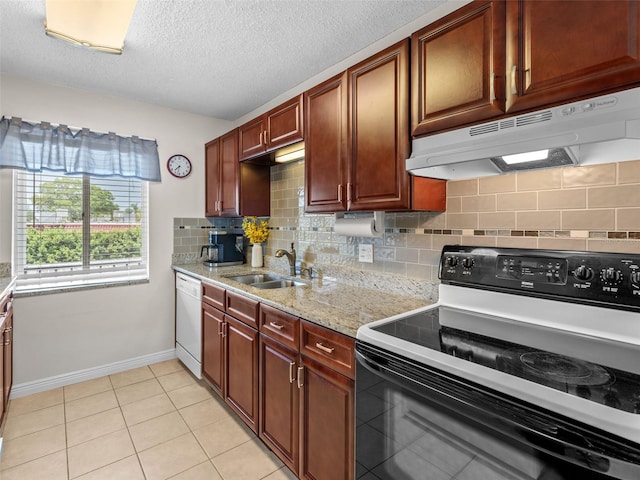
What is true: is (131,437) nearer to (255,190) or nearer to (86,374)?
(86,374)

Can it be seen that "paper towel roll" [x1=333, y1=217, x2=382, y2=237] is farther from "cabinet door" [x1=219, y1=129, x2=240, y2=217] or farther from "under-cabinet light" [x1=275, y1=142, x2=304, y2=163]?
"cabinet door" [x1=219, y1=129, x2=240, y2=217]

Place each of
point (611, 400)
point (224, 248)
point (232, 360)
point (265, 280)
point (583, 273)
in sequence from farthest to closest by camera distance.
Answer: point (224, 248)
point (265, 280)
point (232, 360)
point (583, 273)
point (611, 400)

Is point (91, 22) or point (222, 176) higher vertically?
point (91, 22)

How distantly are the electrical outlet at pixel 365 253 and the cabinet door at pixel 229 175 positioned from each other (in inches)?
51.6

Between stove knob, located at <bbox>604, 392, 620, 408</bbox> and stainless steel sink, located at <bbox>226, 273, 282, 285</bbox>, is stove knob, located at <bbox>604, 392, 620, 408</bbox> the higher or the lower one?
the lower one

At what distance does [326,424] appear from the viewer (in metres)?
1.48

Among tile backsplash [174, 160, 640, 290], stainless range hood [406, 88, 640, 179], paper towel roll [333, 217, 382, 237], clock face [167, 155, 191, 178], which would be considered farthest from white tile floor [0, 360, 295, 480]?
clock face [167, 155, 191, 178]

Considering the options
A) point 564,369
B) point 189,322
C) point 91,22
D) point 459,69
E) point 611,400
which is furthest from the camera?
point 189,322

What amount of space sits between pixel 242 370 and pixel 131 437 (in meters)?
0.81

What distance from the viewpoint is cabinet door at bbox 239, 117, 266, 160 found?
2576mm

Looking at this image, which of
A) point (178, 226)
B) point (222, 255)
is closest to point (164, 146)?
point (178, 226)

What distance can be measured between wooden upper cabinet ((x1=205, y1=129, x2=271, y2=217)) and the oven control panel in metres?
1.90

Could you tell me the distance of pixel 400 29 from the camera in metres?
1.98

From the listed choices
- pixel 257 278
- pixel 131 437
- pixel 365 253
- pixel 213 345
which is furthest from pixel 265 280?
pixel 131 437
